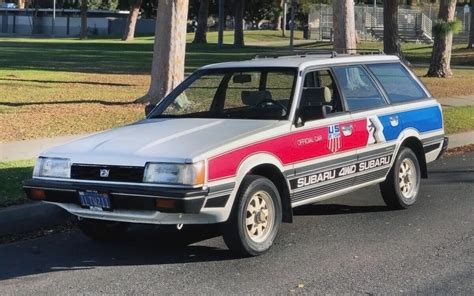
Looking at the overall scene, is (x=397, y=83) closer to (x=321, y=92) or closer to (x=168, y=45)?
(x=321, y=92)

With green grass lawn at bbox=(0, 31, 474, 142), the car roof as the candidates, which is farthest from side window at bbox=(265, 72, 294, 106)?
green grass lawn at bbox=(0, 31, 474, 142)

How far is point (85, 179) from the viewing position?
241 inches

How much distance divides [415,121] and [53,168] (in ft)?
14.0

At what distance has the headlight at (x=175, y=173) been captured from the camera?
18.9 feet

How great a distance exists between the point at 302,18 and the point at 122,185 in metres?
89.8

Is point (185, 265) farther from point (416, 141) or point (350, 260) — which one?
point (416, 141)

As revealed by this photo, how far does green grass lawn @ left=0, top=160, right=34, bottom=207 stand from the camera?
26.2 ft

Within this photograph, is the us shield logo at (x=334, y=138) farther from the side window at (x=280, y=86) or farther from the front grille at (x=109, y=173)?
the front grille at (x=109, y=173)

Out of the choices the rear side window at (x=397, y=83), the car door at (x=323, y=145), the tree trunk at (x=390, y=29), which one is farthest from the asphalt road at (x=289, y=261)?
the tree trunk at (x=390, y=29)

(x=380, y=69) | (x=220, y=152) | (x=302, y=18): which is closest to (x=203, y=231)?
(x=220, y=152)

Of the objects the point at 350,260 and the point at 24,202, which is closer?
the point at 350,260

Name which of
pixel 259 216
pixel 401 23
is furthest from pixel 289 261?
pixel 401 23

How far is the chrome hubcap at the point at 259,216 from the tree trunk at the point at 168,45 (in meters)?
10.4

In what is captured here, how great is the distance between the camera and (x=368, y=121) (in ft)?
25.1
